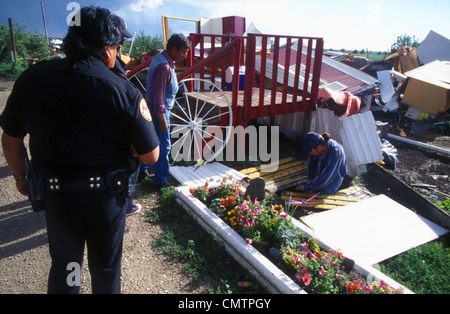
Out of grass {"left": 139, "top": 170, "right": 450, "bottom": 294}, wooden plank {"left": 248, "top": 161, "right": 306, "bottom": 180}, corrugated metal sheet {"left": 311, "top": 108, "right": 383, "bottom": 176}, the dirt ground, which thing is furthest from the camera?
corrugated metal sheet {"left": 311, "top": 108, "right": 383, "bottom": 176}

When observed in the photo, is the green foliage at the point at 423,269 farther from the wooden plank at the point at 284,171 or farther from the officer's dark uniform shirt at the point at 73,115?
the officer's dark uniform shirt at the point at 73,115

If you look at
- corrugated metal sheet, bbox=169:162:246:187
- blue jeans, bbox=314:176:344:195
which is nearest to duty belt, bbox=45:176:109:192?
corrugated metal sheet, bbox=169:162:246:187

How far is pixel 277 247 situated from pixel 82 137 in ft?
7.55

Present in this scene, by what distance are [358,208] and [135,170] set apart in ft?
12.4

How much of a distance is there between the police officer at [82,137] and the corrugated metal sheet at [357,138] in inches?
209

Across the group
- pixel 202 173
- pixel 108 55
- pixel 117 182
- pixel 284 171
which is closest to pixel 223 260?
pixel 117 182

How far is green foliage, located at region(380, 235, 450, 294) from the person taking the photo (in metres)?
3.13

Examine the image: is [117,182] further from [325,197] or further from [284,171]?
[284,171]

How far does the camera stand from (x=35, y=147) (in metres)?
1.65

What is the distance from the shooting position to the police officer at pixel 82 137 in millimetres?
1543

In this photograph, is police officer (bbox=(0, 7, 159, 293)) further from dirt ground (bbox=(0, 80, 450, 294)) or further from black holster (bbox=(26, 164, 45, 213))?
dirt ground (bbox=(0, 80, 450, 294))

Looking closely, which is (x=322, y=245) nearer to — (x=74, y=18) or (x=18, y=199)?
(x=74, y=18)

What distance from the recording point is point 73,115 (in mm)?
1544

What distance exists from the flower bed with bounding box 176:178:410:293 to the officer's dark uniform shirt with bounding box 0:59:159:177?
183cm
